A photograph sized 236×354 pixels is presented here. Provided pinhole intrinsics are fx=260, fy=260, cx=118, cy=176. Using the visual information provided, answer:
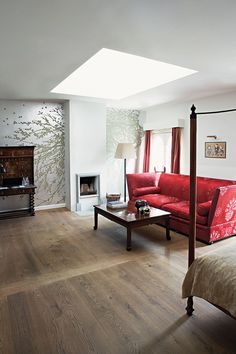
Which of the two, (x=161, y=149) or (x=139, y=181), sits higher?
(x=161, y=149)

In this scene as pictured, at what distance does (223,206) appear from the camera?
12.7 ft

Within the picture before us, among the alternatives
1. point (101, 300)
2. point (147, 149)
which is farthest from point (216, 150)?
point (101, 300)

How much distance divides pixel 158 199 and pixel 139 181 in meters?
0.81

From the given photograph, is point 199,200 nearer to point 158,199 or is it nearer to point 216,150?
point 158,199

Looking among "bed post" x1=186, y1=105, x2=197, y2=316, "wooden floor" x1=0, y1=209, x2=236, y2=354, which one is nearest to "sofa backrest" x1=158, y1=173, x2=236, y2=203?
"wooden floor" x1=0, y1=209, x2=236, y2=354

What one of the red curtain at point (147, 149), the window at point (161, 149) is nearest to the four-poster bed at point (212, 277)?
the window at point (161, 149)

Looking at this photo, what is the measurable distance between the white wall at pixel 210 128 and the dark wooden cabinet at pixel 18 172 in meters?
3.21

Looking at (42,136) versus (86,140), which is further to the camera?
(86,140)

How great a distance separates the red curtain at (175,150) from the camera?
19.3ft

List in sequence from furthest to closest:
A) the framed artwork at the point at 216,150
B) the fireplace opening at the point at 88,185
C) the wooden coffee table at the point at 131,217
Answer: the fireplace opening at the point at 88,185 < the framed artwork at the point at 216,150 < the wooden coffee table at the point at 131,217

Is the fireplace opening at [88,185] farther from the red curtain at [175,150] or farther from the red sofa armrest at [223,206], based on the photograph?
the red sofa armrest at [223,206]

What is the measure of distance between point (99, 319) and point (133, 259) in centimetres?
124

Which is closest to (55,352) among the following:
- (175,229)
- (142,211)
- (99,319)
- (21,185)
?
(99,319)

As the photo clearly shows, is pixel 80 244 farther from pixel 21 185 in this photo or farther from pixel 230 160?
pixel 230 160
